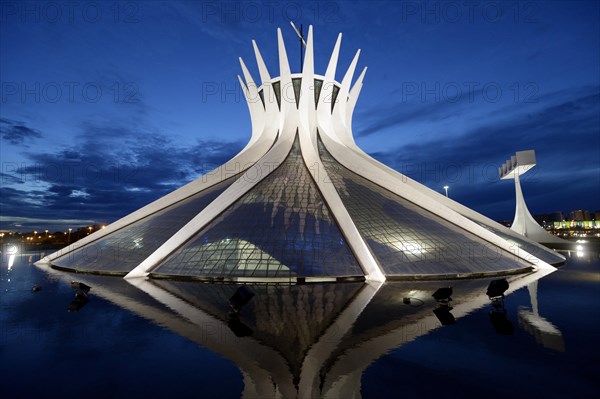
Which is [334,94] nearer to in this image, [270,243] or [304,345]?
[270,243]

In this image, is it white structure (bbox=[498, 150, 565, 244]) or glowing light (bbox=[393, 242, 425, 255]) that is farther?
white structure (bbox=[498, 150, 565, 244])

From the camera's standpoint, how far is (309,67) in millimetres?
26875

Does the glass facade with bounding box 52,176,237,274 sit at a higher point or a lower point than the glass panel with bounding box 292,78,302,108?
lower

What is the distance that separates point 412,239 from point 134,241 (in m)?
17.9

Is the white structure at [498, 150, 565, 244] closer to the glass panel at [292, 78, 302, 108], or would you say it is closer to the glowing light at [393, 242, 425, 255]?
the glass panel at [292, 78, 302, 108]

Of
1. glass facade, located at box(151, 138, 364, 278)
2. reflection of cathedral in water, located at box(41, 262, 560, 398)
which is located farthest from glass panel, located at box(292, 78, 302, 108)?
reflection of cathedral in water, located at box(41, 262, 560, 398)

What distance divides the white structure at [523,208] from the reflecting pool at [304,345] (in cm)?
3307

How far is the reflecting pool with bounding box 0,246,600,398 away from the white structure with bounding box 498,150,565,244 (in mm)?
33068

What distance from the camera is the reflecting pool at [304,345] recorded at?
18.4ft

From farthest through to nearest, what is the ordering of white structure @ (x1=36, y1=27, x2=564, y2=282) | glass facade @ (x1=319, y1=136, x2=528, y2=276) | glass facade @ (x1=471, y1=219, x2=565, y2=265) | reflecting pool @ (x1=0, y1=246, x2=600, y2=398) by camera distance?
glass facade @ (x1=471, y1=219, x2=565, y2=265)
glass facade @ (x1=319, y1=136, x2=528, y2=276)
white structure @ (x1=36, y1=27, x2=564, y2=282)
reflecting pool @ (x1=0, y1=246, x2=600, y2=398)

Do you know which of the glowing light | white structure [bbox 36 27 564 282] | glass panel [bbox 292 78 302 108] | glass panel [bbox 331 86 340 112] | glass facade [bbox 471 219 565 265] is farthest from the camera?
glass panel [bbox 331 86 340 112]

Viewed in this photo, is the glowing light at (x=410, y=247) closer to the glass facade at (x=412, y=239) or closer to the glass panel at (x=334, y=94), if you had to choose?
the glass facade at (x=412, y=239)

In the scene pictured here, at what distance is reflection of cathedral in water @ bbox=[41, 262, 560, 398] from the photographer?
5941 mm

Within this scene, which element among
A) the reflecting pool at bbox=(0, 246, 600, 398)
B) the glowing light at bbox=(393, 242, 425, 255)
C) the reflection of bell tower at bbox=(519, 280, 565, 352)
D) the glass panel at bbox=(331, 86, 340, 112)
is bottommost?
the reflection of bell tower at bbox=(519, 280, 565, 352)
